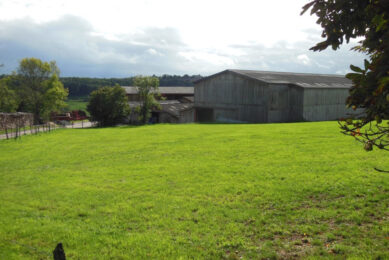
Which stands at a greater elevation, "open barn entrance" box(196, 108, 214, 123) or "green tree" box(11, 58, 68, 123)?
"green tree" box(11, 58, 68, 123)

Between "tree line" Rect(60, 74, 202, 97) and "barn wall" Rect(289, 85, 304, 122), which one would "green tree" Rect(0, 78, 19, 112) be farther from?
"tree line" Rect(60, 74, 202, 97)

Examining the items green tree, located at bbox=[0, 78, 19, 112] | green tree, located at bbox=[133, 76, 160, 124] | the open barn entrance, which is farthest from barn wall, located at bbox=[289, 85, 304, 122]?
green tree, located at bbox=[0, 78, 19, 112]

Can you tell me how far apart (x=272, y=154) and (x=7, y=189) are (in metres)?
11.6

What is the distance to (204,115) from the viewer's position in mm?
53969

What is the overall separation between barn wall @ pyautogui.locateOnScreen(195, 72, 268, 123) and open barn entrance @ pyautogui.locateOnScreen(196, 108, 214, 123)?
2.64ft

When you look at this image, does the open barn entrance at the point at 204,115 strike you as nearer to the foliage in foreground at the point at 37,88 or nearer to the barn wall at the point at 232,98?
the barn wall at the point at 232,98

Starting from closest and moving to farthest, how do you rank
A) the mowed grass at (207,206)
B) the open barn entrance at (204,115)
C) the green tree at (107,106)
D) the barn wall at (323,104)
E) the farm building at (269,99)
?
the mowed grass at (207,206) < the farm building at (269,99) < the barn wall at (323,104) < the green tree at (107,106) < the open barn entrance at (204,115)

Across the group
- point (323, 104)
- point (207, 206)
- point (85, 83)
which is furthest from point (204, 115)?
point (85, 83)

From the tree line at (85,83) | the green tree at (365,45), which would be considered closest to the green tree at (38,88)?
the green tree at (365,45)

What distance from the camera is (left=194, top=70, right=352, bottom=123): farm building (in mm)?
41531

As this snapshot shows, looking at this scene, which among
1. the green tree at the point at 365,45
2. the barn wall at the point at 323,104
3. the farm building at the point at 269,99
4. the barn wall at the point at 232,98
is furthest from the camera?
the barn wall at the point at 323,104

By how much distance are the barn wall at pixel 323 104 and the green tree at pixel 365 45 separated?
3783cm

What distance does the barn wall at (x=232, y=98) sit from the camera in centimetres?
4216

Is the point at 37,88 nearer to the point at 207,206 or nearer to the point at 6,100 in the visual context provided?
the point at 6,100
